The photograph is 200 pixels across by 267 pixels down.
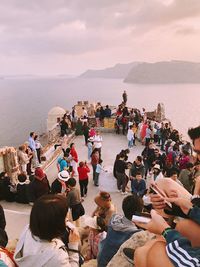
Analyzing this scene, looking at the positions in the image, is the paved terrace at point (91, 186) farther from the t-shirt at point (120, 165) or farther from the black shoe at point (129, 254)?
the black shoe at point (129, 254)

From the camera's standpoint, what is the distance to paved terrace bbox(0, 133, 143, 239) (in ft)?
25.8

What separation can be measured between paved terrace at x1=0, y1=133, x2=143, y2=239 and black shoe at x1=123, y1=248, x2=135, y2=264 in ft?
16.1

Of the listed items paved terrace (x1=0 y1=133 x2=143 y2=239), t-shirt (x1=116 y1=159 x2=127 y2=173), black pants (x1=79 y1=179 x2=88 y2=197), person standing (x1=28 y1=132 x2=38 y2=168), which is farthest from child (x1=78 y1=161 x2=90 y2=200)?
person standing (x1=28 y1=132 x2=38 y2=168)

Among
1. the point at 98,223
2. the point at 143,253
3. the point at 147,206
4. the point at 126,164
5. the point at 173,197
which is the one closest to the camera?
the point at 143,253

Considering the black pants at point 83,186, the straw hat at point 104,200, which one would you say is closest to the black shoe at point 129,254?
the straw hat at point 104,200

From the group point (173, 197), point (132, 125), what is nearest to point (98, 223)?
point (173, 197)

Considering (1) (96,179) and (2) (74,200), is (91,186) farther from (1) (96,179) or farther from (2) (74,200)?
(2) (74,200)

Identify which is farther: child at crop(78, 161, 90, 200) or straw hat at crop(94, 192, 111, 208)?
child at crop(78, 161, 90, 200)

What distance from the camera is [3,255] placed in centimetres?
303

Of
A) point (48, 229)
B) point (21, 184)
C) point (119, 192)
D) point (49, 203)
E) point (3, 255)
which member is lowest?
point (119, 192)

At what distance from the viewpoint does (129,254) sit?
307 cm

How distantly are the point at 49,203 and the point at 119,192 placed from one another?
832 centimetres

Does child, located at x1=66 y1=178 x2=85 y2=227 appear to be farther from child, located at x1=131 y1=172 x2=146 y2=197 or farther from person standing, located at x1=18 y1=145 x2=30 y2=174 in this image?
person standing, located at x1=18 y1=145 x2=30 y2=174

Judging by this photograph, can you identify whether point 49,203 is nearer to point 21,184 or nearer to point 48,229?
point 48,229
